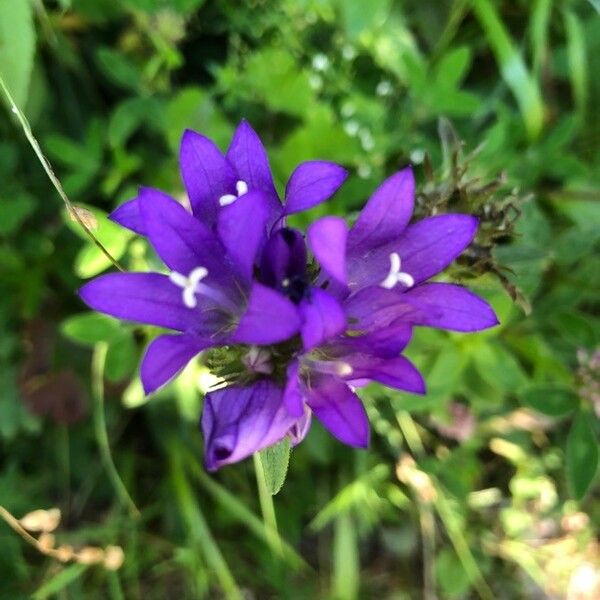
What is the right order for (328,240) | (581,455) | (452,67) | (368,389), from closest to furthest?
(328,240)
(368,389)
(581,455)
(452,67)

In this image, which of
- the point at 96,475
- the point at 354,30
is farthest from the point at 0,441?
the point at 354,30

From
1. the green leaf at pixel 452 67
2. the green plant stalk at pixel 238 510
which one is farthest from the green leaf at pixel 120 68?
the green plant stalk at pixel 238 510

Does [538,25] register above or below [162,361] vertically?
below

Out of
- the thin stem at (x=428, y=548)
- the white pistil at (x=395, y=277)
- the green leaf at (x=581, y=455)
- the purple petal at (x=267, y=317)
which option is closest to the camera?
the purple petal at (x=267, y=317)

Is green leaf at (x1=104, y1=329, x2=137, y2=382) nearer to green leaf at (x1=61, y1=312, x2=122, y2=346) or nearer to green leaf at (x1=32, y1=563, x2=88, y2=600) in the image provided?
green leaf at (x1=61, y1=312, x2=122, y2=346)

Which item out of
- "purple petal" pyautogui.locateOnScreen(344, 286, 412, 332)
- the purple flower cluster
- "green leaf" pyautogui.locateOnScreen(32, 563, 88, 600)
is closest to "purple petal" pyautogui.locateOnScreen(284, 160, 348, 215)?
the purple flower cluster

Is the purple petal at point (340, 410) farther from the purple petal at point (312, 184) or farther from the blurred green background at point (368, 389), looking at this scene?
the blurred green background at point (368, 389)

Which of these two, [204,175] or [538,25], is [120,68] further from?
[538,25]

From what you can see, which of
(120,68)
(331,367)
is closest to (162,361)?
(331,367)
